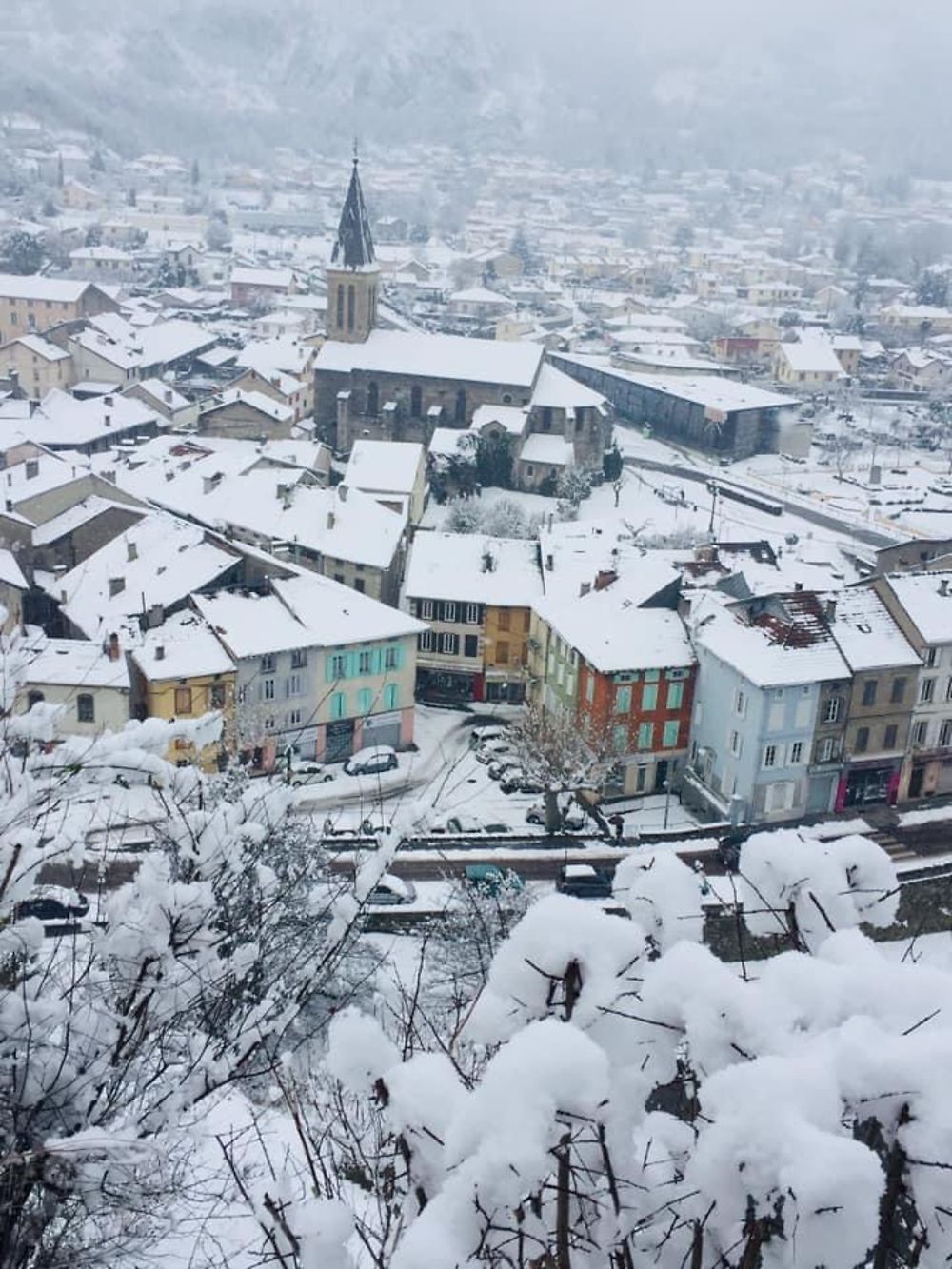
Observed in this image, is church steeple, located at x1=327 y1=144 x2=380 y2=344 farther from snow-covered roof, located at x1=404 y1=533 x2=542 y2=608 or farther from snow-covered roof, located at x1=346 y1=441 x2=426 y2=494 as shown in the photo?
snow-covered roof, located at x1=404 y1=533 x2=542 y2=608

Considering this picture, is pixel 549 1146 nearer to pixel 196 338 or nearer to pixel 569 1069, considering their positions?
pixel 569 1069

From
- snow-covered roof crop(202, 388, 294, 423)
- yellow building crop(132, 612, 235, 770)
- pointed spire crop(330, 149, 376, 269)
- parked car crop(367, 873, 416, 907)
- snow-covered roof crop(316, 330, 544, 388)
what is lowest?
parked car crop(367, 873, 416, 907)

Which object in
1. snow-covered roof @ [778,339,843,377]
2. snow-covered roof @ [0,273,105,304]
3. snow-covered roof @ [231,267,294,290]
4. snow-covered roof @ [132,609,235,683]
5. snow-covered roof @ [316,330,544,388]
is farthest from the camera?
snow-covered roof @ [231,267,294,290]

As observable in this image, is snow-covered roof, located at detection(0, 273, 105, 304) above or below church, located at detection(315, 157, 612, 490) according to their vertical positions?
above

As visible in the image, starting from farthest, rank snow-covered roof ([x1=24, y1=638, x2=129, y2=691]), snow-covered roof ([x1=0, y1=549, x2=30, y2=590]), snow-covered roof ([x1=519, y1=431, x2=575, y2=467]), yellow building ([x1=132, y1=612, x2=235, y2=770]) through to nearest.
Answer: snow-covered roof ([x1=519, y1=431, x2=575, y2=467]) < snow-covered roof ([x1=0, y1=549, x2=30, y2=590]) < yellow building ([x1=132, y1=612, x2=235, y2=770]) < snow-covered roof ([x1=24, y1=638, x2=129, y2=691])

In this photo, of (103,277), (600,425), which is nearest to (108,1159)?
(600,425)

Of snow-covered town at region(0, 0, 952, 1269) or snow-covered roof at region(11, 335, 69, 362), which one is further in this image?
snow-covered roof at region(11, 335, 69, 362)

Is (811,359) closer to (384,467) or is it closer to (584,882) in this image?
(384,467)

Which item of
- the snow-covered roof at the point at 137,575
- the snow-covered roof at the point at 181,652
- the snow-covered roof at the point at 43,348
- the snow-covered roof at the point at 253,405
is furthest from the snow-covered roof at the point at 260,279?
the snow-covered roof at the point at 181,652

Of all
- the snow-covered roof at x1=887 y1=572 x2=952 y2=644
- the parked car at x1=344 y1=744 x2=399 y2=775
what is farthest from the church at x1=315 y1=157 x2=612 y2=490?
the parked car at x1=344 y1=744 x2=399 y2=775

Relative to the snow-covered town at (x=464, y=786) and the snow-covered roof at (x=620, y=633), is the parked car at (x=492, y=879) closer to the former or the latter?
the snow-covered town at (x=464, y=786)
